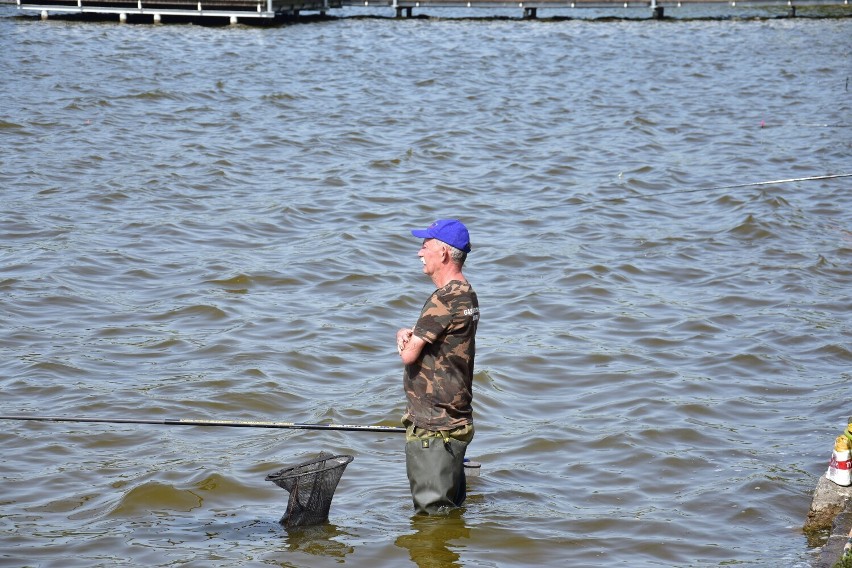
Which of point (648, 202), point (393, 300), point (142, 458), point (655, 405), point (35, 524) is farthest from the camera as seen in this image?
point (648, 202)

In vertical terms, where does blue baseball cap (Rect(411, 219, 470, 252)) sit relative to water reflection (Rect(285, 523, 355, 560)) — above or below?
above

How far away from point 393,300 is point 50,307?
11.1 ft

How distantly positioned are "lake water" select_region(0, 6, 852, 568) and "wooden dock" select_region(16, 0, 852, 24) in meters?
13.9

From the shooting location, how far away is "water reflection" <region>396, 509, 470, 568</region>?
20.7ft

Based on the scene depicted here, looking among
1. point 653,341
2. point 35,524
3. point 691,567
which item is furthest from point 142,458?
Result: point 653,341

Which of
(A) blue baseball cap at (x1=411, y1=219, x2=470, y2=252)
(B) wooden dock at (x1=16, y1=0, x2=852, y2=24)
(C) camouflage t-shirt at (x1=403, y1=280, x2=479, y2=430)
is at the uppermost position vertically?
(B) wooden dock at (x1=16, y1=0, x2=852, y2=24)

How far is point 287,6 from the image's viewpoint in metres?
41.9

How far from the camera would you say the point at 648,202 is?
1639 cm

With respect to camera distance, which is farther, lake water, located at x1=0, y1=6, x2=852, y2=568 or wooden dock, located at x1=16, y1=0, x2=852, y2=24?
wooden dock, located at x1=16, y1=0, x2=852, y2=24

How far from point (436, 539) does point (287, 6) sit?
3761 centimetres

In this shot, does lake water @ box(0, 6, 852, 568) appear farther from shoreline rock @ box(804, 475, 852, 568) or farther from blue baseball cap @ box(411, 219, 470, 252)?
blue baseball cap @ box(411, 219, 470, 252)

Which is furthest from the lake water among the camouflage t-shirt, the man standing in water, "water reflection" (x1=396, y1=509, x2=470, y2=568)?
the camouflage t-shirt

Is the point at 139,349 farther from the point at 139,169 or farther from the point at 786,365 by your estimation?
the point at 139,169

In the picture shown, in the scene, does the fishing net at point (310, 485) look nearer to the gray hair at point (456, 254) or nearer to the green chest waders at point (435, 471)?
the green chest waders at point (435, 471)
